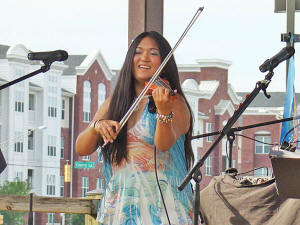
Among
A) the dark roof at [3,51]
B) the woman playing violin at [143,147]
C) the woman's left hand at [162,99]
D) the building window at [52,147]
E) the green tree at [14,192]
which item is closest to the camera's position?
the woman's left hand at [162,99]

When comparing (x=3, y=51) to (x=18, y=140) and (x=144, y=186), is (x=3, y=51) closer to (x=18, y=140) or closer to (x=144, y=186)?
(x=18, y=140)

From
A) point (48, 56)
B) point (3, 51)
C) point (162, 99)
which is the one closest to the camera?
point (162, 99)

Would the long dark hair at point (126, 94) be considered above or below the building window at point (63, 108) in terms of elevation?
below

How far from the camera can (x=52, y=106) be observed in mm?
42625

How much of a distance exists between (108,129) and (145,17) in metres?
1.26

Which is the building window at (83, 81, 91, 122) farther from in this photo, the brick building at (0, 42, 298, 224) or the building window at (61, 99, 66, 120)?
the building window at (61, 99, 66, 120)

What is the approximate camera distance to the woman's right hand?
2.41m

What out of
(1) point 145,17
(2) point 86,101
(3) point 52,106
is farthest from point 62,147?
(1) point 145,17

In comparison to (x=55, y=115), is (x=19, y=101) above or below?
above

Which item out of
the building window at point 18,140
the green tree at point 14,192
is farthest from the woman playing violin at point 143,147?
the building window at point 18,140

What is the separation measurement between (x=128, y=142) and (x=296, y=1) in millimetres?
1714

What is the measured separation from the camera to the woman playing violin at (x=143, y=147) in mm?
2508

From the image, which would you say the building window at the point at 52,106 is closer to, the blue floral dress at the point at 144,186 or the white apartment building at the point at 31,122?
the white apartment building at the point at 31,122

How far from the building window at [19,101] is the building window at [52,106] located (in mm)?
A: 1572
